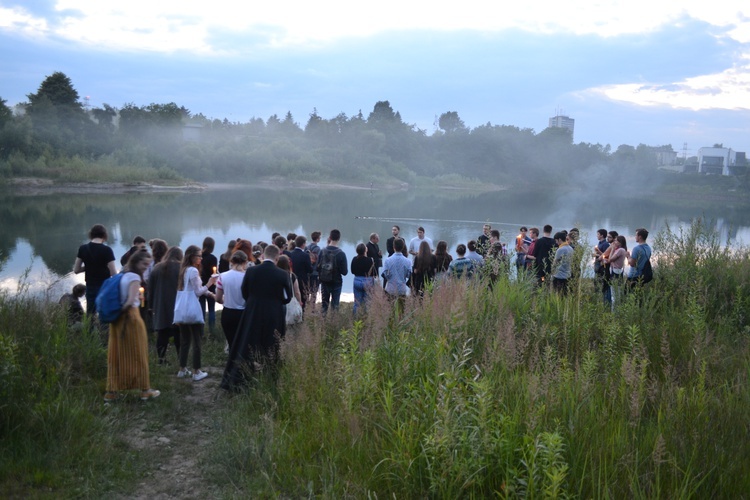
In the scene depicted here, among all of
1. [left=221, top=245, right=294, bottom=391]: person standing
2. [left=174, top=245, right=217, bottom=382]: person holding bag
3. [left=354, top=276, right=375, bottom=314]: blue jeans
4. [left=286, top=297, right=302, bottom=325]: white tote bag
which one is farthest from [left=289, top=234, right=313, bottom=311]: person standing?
[left=221, top=245, right=294, bottom=391]: person standing

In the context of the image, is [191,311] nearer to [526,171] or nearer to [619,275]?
[619,275]

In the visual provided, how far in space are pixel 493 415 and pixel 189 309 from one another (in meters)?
4.24

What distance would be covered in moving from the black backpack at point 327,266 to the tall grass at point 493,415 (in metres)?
3.26

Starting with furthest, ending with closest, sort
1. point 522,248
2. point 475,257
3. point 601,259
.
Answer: point 522,248 < point 601,259 < point 475,257

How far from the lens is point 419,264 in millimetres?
10234

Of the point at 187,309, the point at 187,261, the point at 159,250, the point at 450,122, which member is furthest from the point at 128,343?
the point at 450,122

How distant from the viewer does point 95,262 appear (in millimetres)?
8211

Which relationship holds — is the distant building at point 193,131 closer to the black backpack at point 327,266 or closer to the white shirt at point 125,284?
the black backpack at point 327,266

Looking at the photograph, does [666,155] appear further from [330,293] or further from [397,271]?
[397,271]

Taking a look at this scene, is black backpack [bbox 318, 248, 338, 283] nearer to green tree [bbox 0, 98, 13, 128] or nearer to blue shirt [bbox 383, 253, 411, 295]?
blue shirt [bbox 383, 253, 411, 295]

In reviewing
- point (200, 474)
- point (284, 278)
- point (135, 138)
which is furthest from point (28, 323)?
point (135, 138)

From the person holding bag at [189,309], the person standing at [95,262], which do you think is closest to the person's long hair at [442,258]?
the person holding bag at [189,309]

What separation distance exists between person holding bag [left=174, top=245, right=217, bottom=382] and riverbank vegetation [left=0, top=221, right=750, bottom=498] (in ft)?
1.60

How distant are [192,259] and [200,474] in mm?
3090
